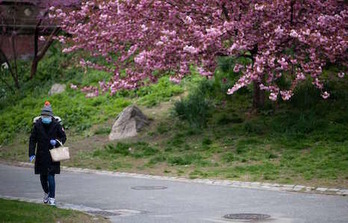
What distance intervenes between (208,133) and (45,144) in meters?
10.3

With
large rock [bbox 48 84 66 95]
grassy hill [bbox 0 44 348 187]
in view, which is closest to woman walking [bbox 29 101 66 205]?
grassy hill [bbox 0 44 348 187]

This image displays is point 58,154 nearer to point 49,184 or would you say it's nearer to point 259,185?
point 49,184

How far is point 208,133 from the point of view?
23.0 metres

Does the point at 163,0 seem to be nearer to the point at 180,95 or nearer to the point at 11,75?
the point at 180,95

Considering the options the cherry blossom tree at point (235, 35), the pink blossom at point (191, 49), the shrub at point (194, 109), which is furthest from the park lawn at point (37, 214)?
the shrub at point (194, 109)

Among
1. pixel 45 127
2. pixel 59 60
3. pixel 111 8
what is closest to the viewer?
pixel 45 127

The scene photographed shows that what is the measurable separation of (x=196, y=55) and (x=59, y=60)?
1625cm

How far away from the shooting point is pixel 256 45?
22.2m

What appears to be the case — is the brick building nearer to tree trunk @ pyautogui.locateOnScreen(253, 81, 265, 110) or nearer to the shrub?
the shrub

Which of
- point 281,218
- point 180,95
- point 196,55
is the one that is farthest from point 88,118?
point 281,218

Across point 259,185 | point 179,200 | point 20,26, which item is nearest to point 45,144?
point 179,200

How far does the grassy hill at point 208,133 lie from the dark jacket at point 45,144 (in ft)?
16.5

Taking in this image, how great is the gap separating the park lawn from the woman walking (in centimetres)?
119

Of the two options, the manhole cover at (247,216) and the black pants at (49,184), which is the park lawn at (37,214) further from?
the manhole cover at (247,216)
